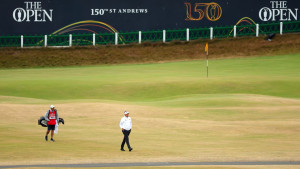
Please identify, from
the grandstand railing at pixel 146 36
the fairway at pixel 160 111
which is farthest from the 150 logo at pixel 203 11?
the fairway at pixel 160 111

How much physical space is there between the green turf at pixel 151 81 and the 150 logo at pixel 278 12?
8.96m

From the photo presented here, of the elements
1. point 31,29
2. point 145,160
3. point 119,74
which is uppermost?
point 31,29

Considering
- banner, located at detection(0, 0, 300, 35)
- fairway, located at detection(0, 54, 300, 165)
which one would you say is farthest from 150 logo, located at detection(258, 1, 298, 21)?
fairway, located at detection(0, 54, 300, 165)

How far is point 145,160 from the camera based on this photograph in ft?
68.0

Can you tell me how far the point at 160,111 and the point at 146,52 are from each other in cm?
2834

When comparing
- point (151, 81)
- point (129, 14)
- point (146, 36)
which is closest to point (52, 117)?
point (151, 81)

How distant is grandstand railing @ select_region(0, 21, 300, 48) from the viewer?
6147 centimetres

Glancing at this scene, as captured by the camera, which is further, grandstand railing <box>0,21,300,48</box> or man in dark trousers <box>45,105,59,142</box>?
grandstand railing <box>0,21,300,48</box>

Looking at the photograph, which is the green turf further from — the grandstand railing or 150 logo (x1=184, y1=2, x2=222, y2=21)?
150 logo (x1=184, y1=2, x2=222, y2=21)

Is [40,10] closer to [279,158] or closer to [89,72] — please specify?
[89,72]

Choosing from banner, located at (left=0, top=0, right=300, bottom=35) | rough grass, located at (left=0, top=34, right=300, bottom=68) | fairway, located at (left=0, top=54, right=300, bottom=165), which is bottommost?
fairway, located at (left=0, top=54, right=300, bottom=165)

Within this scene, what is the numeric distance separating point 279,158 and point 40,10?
1812 inches

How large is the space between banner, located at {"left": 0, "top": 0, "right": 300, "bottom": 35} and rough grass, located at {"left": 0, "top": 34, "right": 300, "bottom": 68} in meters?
2.24

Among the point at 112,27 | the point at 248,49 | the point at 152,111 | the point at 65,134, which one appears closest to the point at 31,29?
the point at 112,27
